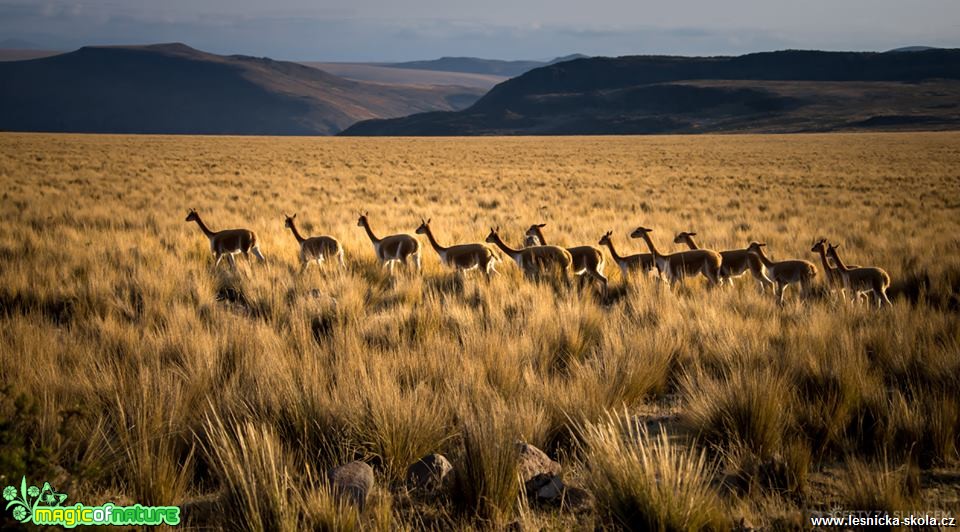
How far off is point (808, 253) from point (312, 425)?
1025cm

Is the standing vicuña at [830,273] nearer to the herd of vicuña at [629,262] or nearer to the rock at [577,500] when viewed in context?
the herd of vicuña at [629,262]

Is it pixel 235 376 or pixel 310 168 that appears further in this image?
pixel 310 168

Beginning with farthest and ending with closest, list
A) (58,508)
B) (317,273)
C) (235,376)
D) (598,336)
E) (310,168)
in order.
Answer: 1. (310,168)
2. (317,273)
3. (598,336)
4. (235,376)
5. (58,508)

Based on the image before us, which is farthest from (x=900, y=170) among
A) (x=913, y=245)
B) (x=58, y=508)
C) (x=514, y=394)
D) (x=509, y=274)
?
(x=58, y=508)

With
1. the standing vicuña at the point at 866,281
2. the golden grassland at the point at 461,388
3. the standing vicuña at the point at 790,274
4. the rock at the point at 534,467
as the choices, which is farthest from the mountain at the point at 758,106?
the rock at the point at 534,467

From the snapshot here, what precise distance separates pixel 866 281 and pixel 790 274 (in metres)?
0.87

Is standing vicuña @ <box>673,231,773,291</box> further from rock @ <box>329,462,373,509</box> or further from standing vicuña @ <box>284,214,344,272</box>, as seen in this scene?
rock @ <box>329,462,373,509</box>

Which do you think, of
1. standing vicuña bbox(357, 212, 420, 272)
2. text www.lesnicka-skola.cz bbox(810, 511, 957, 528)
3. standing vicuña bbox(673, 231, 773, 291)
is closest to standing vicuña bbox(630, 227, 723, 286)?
standing vicuña bbox(673, 231, 773, 291)

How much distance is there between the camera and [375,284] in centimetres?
889

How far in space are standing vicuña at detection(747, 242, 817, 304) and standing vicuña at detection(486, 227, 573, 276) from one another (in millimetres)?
2748

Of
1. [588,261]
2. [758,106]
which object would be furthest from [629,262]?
[758,106]

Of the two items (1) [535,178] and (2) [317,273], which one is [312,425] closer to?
(2) [317,273]

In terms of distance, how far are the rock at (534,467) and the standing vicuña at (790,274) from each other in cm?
566

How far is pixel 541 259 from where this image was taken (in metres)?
8.88
